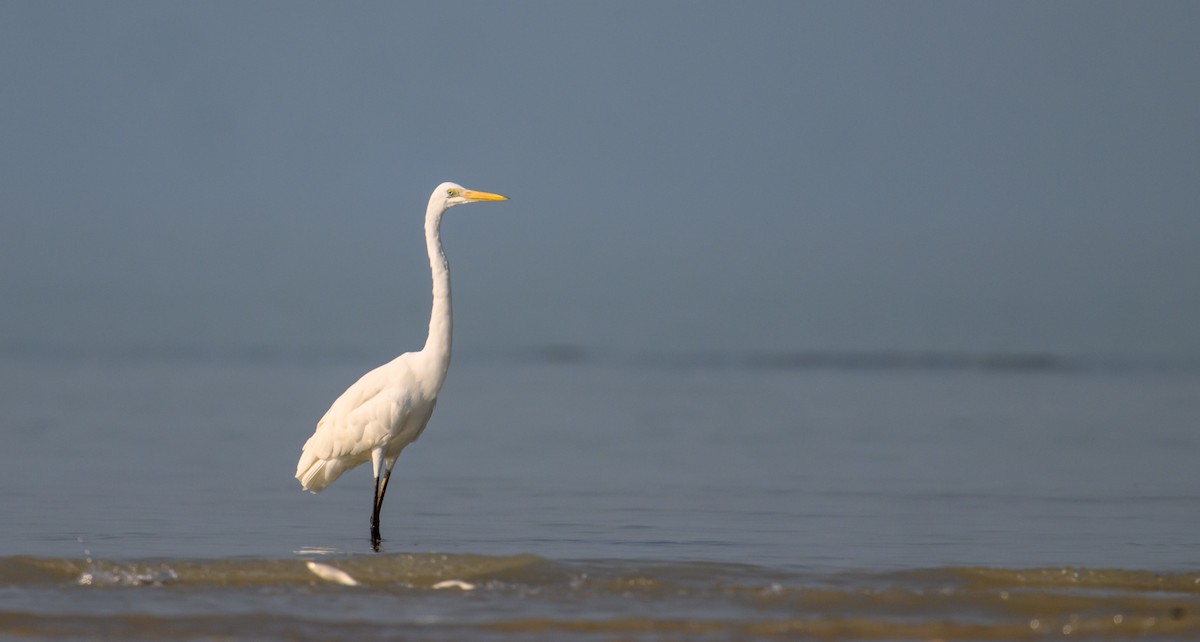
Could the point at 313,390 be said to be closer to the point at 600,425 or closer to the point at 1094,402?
the point at 600,425

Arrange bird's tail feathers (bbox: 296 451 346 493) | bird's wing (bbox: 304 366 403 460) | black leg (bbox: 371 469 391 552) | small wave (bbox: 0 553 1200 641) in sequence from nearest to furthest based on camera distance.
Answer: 1. small wave (bbox: 0 553 1200 641)
2. black leg (bbox: 371 469 391 552)
3. bird's wing (bbox: 304 366 403 460)
4. bird's tail feathers (bbox: 296 451 346 493)

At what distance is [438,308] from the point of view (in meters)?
11.0

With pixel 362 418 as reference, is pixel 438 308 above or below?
above

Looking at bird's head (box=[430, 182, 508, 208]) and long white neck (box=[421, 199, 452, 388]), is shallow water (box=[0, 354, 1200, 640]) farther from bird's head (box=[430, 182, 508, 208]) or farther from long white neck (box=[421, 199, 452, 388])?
bird's head (box=[430, 182, 508, 208])

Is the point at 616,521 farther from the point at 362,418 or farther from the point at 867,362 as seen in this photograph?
the point at 867,362

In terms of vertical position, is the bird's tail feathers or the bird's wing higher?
the bird's wing

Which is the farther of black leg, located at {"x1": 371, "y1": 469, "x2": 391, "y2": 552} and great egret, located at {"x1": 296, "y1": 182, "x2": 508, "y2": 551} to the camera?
great egret, located at {"x1": 296, "y1": 182, "x2": 508, "y2": 551}

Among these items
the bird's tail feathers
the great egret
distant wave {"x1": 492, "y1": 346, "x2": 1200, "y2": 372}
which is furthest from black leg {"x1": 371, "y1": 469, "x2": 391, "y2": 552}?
distant wave {"x1": 492, "y1": 346, "x2": 1200, "y2": 372}

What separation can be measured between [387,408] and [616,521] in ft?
7.14

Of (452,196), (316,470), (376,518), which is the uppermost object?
(452,196)

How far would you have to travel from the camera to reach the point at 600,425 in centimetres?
1964

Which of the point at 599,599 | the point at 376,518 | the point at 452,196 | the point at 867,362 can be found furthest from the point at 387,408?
the point at 867,362

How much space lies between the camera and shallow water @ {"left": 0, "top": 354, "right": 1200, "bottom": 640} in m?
8.38

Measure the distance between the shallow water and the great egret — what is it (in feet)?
1.87
